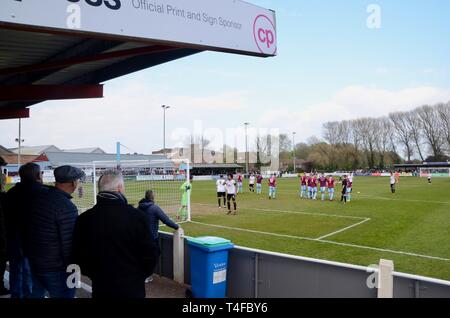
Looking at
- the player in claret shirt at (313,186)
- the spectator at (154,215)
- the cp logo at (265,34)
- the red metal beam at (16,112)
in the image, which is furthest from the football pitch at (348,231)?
the red metal beam at (16,112)

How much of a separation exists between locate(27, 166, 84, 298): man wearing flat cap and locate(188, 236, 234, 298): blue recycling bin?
2.33 meters

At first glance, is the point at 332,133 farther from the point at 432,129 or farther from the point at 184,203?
the point at 184,203

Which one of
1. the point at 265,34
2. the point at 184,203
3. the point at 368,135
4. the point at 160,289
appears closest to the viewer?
the point at 265,34

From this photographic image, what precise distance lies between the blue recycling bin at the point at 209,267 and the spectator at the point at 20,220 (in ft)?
7.83

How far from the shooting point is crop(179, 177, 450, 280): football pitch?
9.77 metres

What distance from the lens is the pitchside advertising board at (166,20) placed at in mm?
3402

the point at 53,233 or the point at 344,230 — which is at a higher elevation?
the point at 53,233

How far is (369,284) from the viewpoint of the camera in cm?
441

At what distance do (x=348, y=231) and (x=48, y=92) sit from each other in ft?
34.9

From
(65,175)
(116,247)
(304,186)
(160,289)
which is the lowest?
(160,289)

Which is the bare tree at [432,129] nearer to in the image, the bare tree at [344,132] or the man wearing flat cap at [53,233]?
the bare tree at [344,132]

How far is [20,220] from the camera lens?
4.13 metres

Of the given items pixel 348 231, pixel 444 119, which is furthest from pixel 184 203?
pixel 444 119
